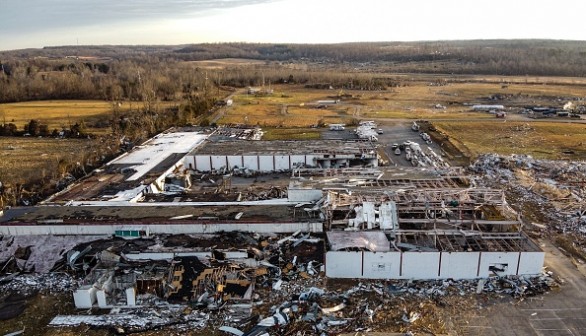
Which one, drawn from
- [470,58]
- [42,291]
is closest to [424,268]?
[42,291]

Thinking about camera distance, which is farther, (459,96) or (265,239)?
(459,96)

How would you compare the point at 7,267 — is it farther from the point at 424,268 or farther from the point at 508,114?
the point at 508,114

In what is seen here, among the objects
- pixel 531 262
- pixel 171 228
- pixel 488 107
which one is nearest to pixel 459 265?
pixel 531 262

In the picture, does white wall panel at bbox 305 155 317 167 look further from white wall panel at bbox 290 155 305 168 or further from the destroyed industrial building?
the destroyed industrial building

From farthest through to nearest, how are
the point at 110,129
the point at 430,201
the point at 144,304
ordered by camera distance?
the point at 110,129, the point at 430,201, the point at 144,304

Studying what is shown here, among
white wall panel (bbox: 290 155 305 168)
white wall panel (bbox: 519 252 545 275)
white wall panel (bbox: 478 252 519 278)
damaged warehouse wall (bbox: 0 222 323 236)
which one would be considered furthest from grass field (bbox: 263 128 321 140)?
white wall panel (bbox: 519 252 545 275)

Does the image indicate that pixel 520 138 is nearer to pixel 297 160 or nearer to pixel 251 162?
pixel 297 160

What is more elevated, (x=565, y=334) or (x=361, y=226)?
(x=361, y=226)
